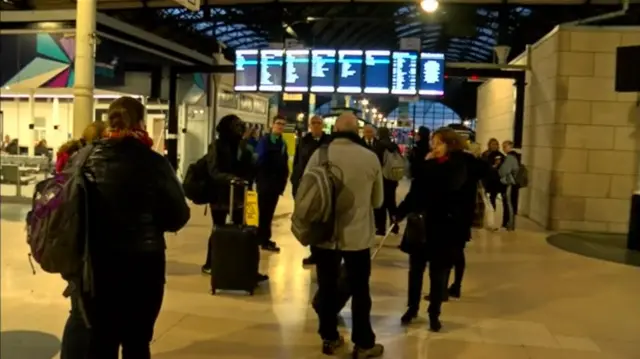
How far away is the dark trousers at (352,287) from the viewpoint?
176 inches

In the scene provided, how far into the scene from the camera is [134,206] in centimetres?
301

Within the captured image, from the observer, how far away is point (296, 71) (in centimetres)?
1387

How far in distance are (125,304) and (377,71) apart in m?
11.2

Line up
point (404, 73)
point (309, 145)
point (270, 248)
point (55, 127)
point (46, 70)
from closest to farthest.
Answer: point (309, 145) < point (270, 248) < point (404, 73) < point (46, 70) < point (55, 127)

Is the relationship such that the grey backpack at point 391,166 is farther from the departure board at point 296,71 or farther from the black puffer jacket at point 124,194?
the black puffer jacket at point 124,194

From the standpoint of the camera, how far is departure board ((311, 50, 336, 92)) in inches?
541

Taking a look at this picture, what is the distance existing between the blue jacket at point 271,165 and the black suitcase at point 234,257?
6.41 feet

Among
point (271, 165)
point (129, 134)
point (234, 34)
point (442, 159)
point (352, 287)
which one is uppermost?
point (234, 34)

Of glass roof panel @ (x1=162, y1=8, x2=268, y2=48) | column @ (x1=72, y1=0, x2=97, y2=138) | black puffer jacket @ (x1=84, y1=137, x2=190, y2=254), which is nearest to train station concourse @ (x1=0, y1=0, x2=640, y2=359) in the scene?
column @ (x1=72, y1=0, x2=97, y2=138)

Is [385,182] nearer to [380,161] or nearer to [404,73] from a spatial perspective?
[380,161]

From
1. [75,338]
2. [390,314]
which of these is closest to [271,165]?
[390,314]

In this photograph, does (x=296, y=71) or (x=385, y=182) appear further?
(x=296, y=71)

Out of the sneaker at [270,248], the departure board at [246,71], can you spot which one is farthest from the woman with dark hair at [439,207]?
the departure board at [246,71]

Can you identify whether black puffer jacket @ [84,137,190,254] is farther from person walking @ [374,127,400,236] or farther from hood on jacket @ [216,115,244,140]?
person walking @ [374,127,400,236]
